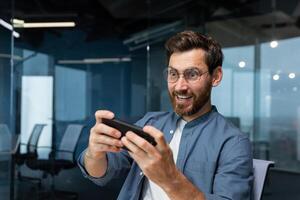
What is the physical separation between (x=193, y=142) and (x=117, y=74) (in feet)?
8.80

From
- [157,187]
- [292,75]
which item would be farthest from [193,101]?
[292,75]

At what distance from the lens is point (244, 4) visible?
3.80 m

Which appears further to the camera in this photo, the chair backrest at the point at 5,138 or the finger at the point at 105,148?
the chair backrest at the point at 5,138

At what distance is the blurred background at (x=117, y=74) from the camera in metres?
3.46

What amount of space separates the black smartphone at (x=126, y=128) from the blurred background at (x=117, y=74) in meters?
2.66

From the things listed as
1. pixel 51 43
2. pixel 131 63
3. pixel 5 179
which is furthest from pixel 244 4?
pixel 5 179

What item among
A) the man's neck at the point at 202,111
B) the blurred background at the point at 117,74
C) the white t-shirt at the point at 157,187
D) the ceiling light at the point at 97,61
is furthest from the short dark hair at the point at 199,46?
the ceiling light at the point at 97,61

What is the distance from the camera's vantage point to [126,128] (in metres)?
0.81

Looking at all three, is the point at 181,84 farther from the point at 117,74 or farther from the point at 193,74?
the point at 117,74

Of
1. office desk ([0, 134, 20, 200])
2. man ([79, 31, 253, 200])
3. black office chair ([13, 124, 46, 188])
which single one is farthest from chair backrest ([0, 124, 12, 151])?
man ([79, 31, 253, 200])

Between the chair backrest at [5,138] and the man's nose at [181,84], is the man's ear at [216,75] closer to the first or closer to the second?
the man's nose at [181,84]

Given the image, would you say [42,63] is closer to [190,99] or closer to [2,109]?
[2,109]

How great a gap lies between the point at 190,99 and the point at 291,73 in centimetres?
282

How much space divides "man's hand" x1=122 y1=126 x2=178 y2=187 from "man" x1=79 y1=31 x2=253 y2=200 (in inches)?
3.9
